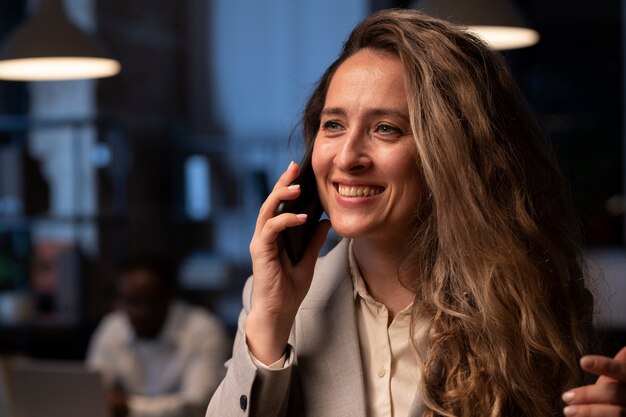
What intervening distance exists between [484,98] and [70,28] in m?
1.84

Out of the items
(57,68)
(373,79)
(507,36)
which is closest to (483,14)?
(507,36)

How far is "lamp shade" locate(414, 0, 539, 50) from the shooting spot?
2629mm

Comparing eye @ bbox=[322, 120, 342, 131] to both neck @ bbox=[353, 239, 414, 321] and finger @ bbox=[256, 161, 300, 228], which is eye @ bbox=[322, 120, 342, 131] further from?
neck @ bbox=[353, 239, 414, 321]

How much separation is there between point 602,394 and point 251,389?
22.9 inches

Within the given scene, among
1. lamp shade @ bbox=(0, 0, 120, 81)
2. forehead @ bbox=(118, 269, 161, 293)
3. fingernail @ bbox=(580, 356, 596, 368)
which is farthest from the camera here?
forehead @ bbox=(118, 269, 161, 293)

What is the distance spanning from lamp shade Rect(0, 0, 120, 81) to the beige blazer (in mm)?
1583

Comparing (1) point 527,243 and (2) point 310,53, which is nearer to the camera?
(1) point 527,243

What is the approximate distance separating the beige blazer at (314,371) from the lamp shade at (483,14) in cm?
94

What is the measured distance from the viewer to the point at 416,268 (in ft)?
6.14

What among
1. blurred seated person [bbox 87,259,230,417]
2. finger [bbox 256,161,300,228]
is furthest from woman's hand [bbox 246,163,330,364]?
blurred seated person [bbox 87,259,230,417]

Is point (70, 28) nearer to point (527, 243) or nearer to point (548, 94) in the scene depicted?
point (527, 243)

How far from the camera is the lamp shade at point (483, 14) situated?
2629 mm

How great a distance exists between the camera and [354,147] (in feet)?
5.83

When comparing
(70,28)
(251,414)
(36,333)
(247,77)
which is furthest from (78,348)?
(251,414)
